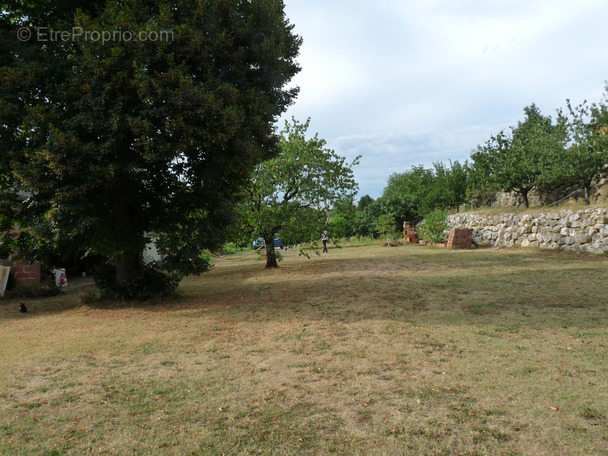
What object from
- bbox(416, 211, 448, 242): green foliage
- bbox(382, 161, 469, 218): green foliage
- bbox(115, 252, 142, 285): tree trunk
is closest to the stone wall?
bbox(416, 211, 448, 242): green foliage

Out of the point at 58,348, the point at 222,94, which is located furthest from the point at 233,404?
the point at 222,94

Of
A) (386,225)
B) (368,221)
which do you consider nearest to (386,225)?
(386,225)

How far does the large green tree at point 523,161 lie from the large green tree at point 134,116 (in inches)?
559

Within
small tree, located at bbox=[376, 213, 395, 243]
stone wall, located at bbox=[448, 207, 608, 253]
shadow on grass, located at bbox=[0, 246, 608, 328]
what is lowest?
shadow on grass, located at bbox=[0, 246, 608, 328]

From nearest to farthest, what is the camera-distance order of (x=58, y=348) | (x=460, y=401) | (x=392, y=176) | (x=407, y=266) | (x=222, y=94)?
(x=460, y=401) → (x=58, y=348) → (x=222, y=94) → (x=407, y=266) → (x=392, y=176)

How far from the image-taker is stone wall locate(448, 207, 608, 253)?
14172mm

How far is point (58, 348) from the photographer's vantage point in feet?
18.6

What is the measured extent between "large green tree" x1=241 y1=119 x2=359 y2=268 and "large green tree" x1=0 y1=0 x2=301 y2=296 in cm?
614

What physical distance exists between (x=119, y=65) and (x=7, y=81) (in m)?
2.02

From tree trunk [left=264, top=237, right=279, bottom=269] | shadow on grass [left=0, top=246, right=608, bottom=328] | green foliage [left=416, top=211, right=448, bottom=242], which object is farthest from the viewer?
green foliage [left=416, top=211, right=448, bottom=242]

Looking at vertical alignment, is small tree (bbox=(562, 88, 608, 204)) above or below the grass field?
above

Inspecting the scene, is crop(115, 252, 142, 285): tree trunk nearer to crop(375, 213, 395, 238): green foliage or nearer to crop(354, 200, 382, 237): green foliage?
crop(375, 213, 395, 238): green foliage

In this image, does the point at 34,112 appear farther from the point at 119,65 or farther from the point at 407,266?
the point at 407,266

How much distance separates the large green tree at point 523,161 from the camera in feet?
59.3
